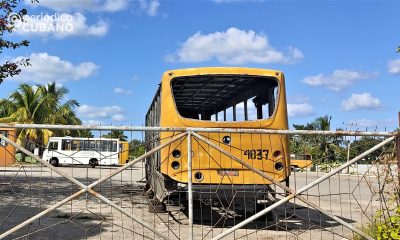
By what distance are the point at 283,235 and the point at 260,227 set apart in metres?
0.88

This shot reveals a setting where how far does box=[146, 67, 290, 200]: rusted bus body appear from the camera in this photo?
799cm

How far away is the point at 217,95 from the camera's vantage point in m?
10.3

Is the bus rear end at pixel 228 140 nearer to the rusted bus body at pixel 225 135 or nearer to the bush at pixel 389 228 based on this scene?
the rusted bus body at pixel 225 135

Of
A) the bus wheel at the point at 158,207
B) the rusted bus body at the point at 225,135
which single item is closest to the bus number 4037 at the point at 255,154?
the rusted bus body at the point at 225,135

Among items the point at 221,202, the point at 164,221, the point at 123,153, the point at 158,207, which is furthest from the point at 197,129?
the point at 123,153

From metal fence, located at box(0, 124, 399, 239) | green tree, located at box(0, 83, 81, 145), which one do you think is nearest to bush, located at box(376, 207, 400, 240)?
metal fence, located at box(0, 124, 399, 239)

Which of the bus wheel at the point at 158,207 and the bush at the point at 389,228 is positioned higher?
the bush at the point at 389,228

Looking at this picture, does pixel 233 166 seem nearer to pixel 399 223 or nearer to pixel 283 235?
pixel 283 235

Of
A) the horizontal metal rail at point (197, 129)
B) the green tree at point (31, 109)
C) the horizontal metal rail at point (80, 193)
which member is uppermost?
the green tree at point (31, 109)

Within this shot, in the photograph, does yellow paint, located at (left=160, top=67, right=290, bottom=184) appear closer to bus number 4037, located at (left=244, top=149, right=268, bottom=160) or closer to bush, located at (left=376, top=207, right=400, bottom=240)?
bus number 4037, located at (left=244, top=149, right=268, bottom=160)

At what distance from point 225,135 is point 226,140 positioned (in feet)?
0.38

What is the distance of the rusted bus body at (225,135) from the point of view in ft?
26.2

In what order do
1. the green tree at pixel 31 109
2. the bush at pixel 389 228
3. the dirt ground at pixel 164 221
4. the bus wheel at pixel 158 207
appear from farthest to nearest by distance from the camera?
1. the green tree at pixel 31 109
2. the bus wheel at pixel 158 207
3. the dirt ground at pixel 164 221
4. the bush at pixel 389 228

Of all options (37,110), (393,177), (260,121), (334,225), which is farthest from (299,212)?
(37,110)
